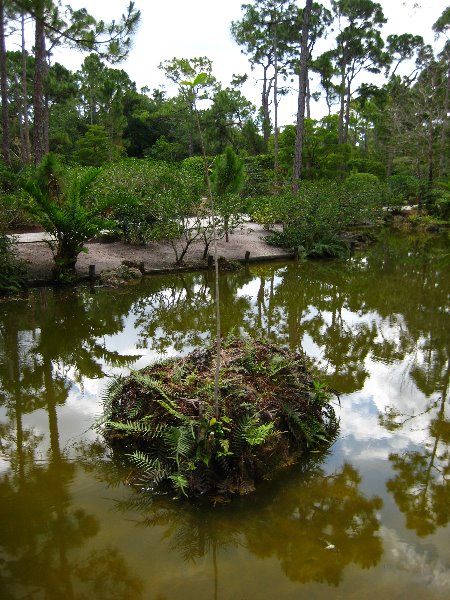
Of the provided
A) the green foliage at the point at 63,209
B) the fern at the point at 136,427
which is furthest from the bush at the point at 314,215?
the fern at the point at 136,427

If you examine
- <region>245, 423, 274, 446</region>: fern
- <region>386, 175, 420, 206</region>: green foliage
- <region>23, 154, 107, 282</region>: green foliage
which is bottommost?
<region>245, 423, 274, 446</region>: fern

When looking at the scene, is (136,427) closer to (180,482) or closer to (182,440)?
(182,440)

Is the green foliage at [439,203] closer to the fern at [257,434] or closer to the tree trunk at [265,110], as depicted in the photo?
the tree trunk at [265,110]

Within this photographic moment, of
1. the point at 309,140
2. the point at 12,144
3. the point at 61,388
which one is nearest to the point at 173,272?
the point at 61,388

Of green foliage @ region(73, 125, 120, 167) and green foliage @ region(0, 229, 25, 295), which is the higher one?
green foliage @ region(73, 125, 120, 167)

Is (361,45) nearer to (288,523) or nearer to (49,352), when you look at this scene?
(49,352)

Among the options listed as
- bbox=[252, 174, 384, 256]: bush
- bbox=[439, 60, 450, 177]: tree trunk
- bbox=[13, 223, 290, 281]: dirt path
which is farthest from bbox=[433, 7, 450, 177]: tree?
bbox=[13, 223, 290, 281]: dirt path

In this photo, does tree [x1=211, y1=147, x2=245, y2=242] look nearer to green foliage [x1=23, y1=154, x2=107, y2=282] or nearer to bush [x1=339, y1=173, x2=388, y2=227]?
bush [x1=339, y1=173, x2=388, y2=227]

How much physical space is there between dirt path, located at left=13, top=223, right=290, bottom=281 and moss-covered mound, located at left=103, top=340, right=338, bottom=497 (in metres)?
7.93

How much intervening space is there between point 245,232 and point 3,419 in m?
14.1

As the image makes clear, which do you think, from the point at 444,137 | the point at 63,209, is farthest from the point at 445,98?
the point at 63,209

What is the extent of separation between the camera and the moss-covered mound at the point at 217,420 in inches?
157

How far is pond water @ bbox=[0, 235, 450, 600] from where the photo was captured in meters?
3.14

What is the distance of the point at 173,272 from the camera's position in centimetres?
1388
